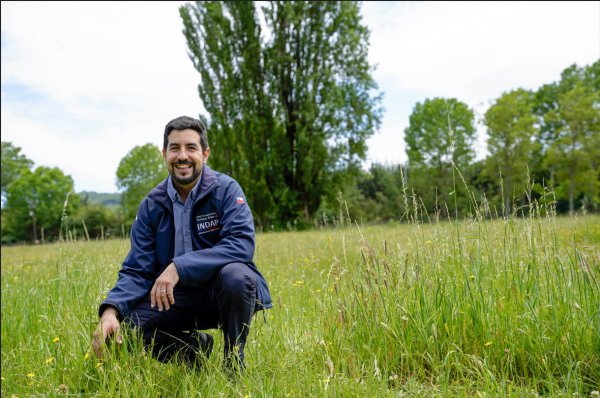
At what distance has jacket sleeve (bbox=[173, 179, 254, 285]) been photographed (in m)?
2.54

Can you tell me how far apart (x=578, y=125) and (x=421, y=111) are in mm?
12120

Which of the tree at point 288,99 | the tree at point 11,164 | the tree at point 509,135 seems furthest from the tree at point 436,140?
the tree at point 11,164

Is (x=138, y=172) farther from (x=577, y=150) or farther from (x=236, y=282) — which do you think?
(x=236, y=282)

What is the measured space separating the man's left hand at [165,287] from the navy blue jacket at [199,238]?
0.09m

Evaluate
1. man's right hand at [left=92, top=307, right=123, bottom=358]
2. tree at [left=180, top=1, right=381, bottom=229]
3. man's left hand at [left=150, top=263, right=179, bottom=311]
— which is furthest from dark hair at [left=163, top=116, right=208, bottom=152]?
tree at [left=180, top=1, right=381, bottom=229]

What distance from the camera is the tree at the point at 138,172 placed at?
146 ft

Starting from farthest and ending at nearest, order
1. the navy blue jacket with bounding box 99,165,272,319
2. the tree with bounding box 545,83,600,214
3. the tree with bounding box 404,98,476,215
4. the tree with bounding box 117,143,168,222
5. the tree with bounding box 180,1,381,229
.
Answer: the tree with bounding box 117,143,168,222
the tree with bounding box 404,98,476,215
the tree with bounding box 545,83,600,214
the tree with bounding box 180,1,381,229
the navy blue jacket with bounding box 99,165,272,319

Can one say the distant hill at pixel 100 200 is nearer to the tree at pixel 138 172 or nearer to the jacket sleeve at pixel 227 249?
the tree at pixel 138 172

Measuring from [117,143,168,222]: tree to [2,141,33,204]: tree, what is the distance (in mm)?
11095

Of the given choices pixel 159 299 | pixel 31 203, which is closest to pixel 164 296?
pixel 159 299

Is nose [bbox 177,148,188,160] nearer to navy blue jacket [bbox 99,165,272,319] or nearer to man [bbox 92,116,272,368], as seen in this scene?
man [bbox 92,116,272,368]

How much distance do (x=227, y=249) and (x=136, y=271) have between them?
61 cm

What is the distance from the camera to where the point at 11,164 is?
167ft

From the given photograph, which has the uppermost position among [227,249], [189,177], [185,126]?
[185,126]
